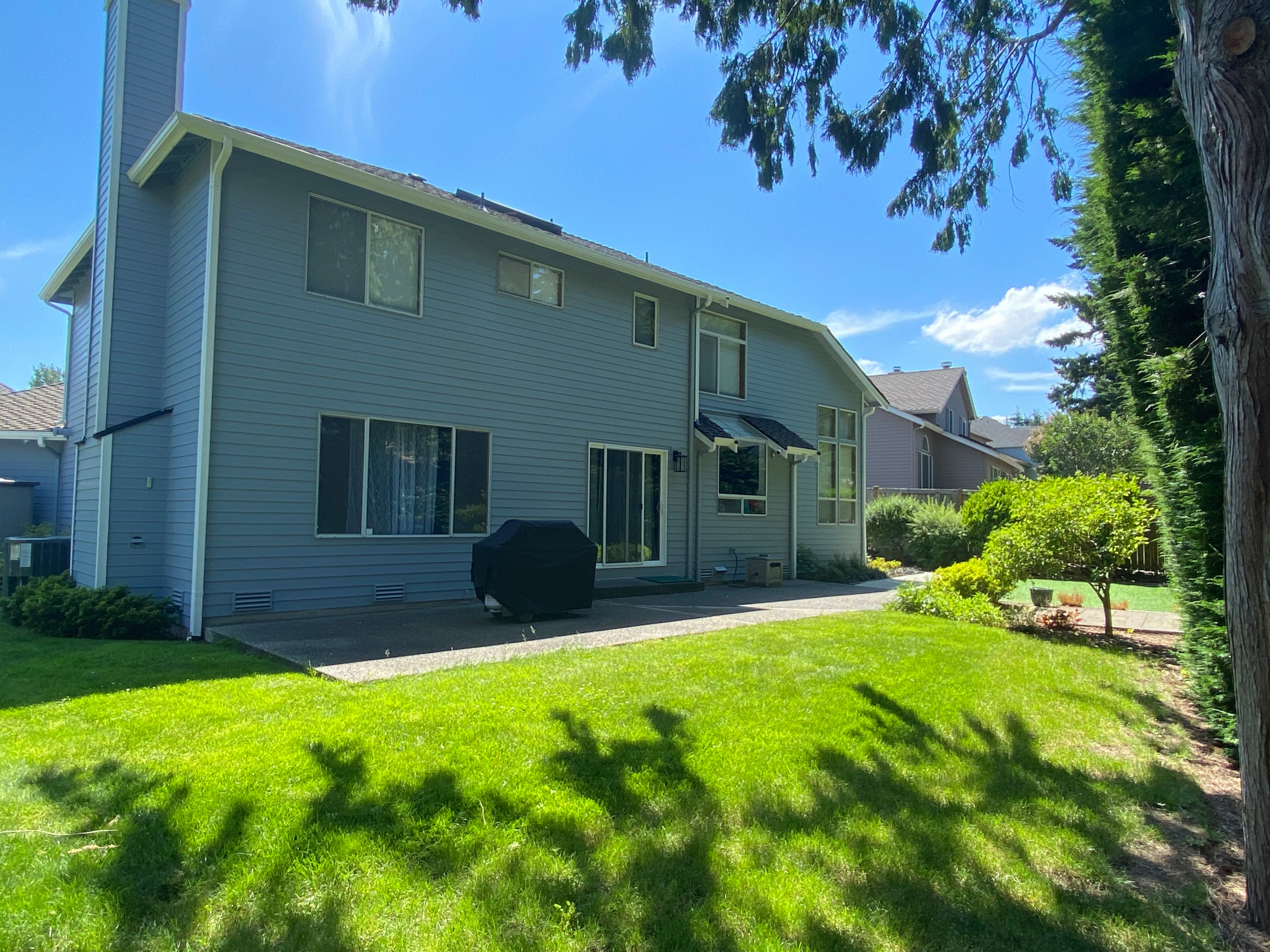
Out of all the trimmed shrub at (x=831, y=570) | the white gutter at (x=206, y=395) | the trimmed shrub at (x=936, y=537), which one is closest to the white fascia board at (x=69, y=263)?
the white gutter at (x=206, y=395)

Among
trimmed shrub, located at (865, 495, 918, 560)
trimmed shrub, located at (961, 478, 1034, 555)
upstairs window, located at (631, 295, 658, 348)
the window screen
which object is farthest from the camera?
trimmed shrub, located at (865, 495, 918, 560)

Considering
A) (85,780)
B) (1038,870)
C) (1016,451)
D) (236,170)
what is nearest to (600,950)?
(1038,870)

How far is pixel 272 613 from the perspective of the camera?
28.9 feet

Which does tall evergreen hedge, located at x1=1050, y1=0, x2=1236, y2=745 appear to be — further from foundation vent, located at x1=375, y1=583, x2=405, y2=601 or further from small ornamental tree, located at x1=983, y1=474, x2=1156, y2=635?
foundation vent, located at x1=375, y1=583, x2=405, y2=601

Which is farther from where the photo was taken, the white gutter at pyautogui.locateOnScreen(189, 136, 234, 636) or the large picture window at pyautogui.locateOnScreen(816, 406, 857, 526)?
the large picture window at pyautogui.locateOnScreen(816, 406, 857, 526)

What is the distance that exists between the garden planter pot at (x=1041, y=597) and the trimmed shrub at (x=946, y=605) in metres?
0.78

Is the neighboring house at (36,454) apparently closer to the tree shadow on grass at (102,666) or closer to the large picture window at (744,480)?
the tree shadow on grass at (102,666)

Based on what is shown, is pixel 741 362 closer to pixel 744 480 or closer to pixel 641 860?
pixel 744 480

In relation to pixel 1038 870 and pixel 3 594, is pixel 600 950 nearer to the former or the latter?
pixel 1038 870

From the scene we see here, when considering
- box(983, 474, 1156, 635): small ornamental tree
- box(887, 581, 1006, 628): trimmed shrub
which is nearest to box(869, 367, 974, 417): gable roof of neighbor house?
box(887, 581, 1006, 628): trimmed shrub

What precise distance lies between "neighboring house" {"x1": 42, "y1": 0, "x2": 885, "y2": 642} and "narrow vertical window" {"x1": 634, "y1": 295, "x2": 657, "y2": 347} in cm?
4

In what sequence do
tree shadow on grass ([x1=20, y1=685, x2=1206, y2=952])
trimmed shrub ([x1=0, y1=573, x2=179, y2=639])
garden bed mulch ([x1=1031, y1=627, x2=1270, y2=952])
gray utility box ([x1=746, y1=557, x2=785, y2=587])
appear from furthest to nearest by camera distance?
gray utility box ([x1=746, y1=557, x2=785, y2=587]) → trimmed shrub ([x1=0, y1=573, x2=179, y2=639]) → garden bed mulch ([x1=1031, y1=627, x2=1270, y2=952]) → tree shadow on grass ([x1=20, y1=685, x2=1206, y2=952])

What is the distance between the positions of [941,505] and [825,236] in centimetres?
1090

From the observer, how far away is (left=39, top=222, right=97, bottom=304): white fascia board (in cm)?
1129
